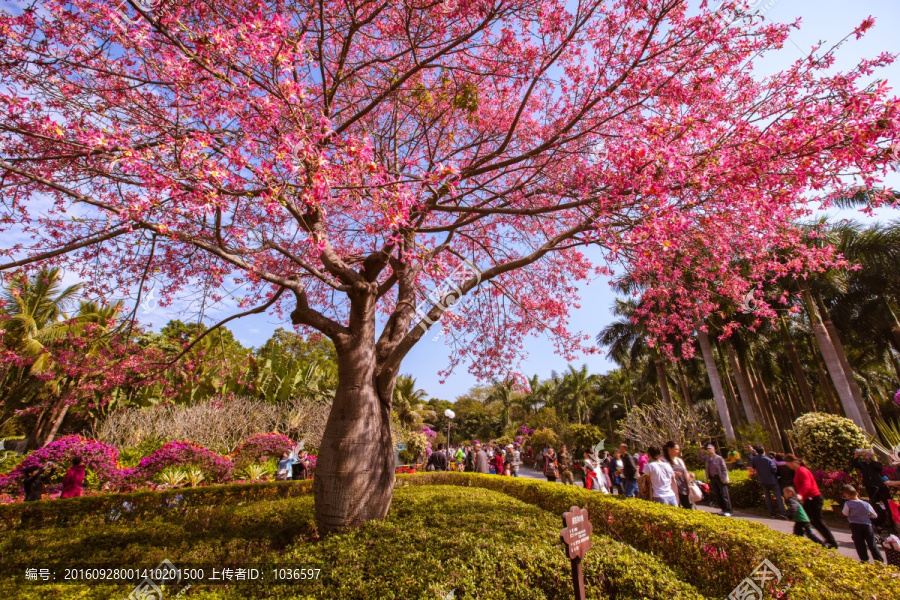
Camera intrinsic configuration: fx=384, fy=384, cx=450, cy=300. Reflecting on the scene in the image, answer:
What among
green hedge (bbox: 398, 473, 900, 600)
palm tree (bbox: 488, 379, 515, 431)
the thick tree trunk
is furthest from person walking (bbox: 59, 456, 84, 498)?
palm tree (bbox: 488, 379, 515, 431)

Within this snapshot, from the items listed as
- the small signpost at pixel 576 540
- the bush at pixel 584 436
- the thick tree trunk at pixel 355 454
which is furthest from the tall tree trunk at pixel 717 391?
the small signpost at pixel 576 540

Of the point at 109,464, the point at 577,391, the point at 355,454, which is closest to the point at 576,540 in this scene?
the point at 355,454

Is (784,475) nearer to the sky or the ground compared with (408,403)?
nearer to the ground

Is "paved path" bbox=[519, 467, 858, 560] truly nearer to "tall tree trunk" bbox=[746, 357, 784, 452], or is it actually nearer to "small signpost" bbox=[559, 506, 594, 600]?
"small signpost" bbox=[559, 506, 594, 600]

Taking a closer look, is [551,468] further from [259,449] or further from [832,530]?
[259,449]

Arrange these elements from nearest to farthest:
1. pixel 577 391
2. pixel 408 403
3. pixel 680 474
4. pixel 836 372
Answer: pixel 680 474 → pixel 836 372 → pixel 408 403 → pixel 577 391

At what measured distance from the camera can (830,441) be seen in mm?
10938

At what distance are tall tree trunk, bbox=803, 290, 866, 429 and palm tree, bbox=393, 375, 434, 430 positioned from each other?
26.0m

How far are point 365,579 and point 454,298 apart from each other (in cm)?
406

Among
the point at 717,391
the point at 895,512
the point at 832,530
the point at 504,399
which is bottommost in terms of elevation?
the point at 832,530

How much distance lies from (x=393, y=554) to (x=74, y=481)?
9702 millimetres

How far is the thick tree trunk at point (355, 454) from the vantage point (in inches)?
214

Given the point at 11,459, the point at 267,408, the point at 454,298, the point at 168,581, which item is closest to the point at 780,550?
the point at 454,298

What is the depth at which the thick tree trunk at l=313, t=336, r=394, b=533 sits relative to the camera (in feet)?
17.9
